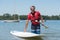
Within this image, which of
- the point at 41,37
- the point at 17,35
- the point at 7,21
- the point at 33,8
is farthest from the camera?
the point at 7,21

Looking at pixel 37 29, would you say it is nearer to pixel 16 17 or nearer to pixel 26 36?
pixel 26 36

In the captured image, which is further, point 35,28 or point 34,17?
point 35,28

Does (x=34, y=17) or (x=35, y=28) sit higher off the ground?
(x=34, y=17)

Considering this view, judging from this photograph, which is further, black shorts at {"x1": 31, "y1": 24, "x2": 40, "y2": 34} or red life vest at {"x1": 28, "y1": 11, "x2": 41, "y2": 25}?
black shorts at {"x1": 31, "y1": 24, "x2": 40, "y2": 34}

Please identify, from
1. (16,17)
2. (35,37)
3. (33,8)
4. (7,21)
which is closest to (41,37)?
(35,37)

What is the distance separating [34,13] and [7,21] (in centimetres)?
10283

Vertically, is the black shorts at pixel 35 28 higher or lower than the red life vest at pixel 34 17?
lower

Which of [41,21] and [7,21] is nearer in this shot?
[41,21]

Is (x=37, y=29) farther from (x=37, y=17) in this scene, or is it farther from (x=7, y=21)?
(x=7, y=21)

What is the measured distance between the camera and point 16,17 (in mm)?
93438

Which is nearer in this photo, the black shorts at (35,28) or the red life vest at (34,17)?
the red life vest at (34,17)

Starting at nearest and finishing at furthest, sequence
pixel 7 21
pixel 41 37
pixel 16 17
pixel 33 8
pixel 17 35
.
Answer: pixel 33 8
pixel 41 37
pixel 17 35
pixel 16 17
pixel 7 21

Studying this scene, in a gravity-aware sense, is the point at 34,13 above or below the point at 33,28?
above

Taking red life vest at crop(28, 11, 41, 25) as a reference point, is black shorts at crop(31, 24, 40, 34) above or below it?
below
